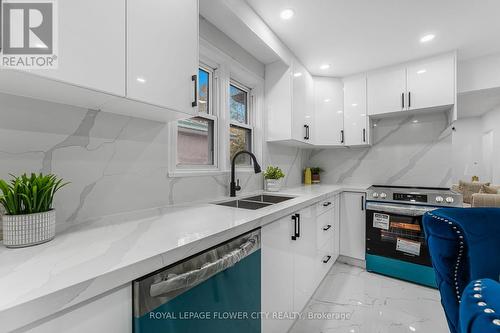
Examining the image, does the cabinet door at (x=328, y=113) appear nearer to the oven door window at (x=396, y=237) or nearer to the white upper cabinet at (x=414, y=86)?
the white upper cabinet at (x=414, y=86)

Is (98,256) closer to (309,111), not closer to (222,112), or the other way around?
(222,112)

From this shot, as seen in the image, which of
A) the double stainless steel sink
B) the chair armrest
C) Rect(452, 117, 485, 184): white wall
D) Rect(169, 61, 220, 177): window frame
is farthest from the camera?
Rect(452, 117, 485, 184): white wall

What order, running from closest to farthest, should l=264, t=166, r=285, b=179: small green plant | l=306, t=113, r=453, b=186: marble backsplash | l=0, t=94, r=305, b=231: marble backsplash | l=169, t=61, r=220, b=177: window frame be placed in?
1. l=0, t=94, r=305, b=231: marble backsplash
2. l=169, t=61, r=220, b=177: window frame
3. l=264, t=166, r=285, b=179: small green plant
4. l=306, t=113, r=453, b=186: marble backsplash

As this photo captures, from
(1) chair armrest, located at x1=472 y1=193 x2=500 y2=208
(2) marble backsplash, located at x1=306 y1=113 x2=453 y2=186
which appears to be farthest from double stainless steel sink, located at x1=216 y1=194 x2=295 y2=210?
(1) chair armrest, located at x1=472 y1=193 x2=500 y2=208

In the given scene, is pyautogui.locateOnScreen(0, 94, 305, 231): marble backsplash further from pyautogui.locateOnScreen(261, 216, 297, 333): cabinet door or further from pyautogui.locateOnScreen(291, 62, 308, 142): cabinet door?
pyautogui.locateOnScreen(291, 62, 308, 142): cabinet door

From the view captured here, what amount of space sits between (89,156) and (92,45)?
55 centimetres

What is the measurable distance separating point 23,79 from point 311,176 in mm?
3183

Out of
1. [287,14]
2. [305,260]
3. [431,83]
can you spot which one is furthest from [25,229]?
[431,83]

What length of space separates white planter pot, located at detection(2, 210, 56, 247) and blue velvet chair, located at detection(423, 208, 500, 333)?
1435mm

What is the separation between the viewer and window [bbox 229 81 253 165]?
221 cm

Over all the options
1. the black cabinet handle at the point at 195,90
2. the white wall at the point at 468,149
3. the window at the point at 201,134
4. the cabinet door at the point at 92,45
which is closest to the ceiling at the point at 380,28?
the window at the point at 201,134

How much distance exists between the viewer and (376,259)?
97.3 inches

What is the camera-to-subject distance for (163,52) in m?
1.08

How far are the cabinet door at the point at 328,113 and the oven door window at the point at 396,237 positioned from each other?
1107 millimetres
